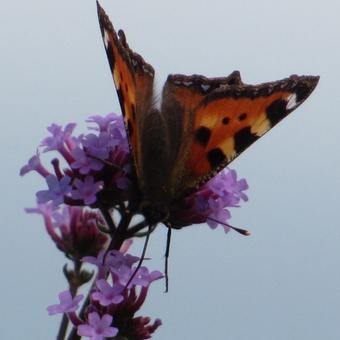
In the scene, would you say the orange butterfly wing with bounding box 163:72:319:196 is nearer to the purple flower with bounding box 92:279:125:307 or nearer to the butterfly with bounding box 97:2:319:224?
the butterfly with bounding box 97:2:319:224

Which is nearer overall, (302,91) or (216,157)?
(216,157)

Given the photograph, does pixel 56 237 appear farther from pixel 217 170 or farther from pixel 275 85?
pixel 275 85

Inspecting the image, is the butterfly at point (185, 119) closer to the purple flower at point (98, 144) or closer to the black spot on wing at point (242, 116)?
the black spot on wing at point (242, 116)

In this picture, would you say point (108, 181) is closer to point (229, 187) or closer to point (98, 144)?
point (98, 144)

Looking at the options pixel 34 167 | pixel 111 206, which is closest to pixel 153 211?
pixel 111 206

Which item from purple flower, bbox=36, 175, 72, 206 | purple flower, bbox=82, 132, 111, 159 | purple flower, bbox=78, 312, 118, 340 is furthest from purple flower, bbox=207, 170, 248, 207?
purple flower, bbox=78, 312, 118, 340

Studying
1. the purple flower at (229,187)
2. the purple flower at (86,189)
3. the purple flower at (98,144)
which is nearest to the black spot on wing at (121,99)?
the purple flower at (98,144)

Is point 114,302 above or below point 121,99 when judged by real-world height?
below
